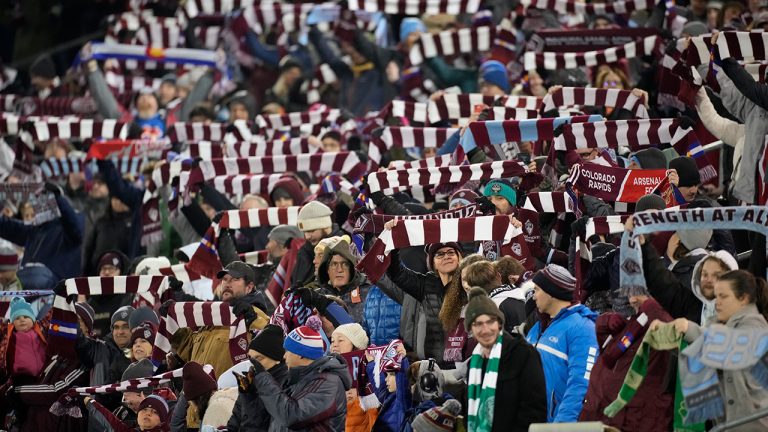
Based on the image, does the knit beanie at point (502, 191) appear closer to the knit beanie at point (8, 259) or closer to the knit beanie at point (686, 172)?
the knit beanie at point (686, 172)

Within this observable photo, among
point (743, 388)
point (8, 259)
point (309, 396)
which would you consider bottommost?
point (8, 259)

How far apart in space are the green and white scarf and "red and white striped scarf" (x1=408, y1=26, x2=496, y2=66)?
11967 millimetres

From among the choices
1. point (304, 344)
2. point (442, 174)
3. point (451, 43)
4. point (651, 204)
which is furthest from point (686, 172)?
point (451, 43)

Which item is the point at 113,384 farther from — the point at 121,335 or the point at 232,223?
the point at 232,223

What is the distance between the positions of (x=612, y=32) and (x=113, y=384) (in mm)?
8249

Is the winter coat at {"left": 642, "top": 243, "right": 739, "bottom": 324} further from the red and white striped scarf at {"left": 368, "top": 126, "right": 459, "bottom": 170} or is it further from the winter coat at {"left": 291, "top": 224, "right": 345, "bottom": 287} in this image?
the red and white striped scarf at {"left": 368, "top": 126, "right": 459, "bottom": 170}

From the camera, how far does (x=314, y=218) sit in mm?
14172

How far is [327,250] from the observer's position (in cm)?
1302

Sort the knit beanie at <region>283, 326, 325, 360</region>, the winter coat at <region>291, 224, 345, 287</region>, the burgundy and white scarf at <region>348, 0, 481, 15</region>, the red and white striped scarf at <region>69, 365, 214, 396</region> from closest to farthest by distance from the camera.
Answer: the knit beanie at <region>283, 326, 325, 360</region> < the red and white striped scarf at <region>69, 365, 214, 396</region> < the winter coat at <region>291, 224, 345, 287</region> < the burgundy and white scarf at <region>348, 0, 481, 15</region>

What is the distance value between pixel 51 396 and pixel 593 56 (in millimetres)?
7557

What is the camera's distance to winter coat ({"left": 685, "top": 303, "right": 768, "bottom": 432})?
9.05 m

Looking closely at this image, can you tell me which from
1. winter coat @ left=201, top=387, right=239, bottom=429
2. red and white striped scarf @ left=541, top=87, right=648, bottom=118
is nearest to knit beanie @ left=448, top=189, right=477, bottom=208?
red and white striped scarf @ left=541, top=87, right=648, bottom=118


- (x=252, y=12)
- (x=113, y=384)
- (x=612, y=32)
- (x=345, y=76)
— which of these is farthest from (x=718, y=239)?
(x=252, y=12)

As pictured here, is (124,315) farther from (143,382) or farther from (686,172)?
(686,172)
